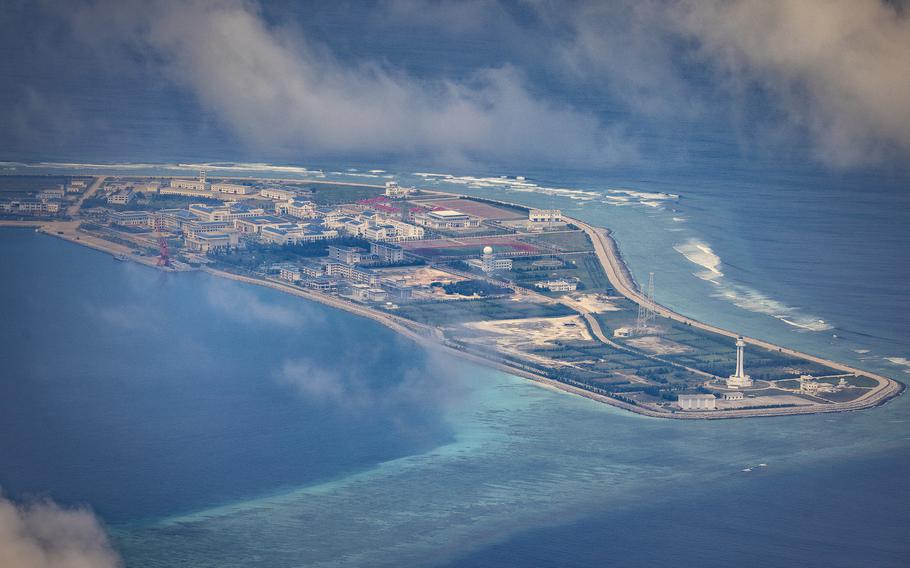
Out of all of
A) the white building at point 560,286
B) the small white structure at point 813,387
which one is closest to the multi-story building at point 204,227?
the white building at point 560,286

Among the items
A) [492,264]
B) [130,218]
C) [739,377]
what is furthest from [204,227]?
[739,377]

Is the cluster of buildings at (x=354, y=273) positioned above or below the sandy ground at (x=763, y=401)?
above

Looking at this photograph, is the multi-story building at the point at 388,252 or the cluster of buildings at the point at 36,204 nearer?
the multi-story building at the point at 388,252

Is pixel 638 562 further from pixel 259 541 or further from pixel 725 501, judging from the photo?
pixel 259 541

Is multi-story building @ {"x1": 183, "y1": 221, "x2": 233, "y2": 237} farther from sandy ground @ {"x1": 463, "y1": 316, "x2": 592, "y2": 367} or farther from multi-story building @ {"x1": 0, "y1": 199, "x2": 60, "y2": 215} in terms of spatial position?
sandy ground @ {"x1": 463, "y1": 316, "x2": 592, "y2": 367}

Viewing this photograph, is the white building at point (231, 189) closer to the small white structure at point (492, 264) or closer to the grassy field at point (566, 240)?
the grassy field at point (566, 240)

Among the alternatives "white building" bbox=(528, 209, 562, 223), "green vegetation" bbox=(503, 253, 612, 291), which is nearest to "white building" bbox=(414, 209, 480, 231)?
"white building" bbox=(528, 209, 562, 223)

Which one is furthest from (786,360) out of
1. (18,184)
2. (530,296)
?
(18,184)

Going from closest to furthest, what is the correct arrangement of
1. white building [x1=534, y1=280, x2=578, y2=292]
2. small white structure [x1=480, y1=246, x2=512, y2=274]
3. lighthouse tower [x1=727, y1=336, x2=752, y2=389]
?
lighthouse tower [x1=727, y1=336, x2=752, y2=389]
white building [x1=534, y1=280, x2=578, y2=292]
small white structure [x1=480, y1=246, x2=512, y2=274]
